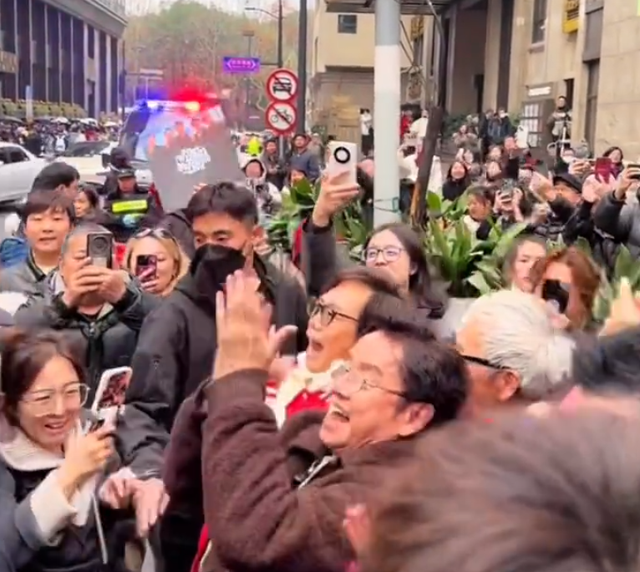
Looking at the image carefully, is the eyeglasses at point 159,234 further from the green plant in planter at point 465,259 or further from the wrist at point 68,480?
the wrist at point 68,480

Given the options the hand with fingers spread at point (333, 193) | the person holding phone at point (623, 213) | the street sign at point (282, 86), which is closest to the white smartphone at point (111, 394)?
the hand with fingers spread at point (333, 193)

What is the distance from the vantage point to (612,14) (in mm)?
22609

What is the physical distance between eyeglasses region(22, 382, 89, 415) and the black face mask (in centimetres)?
65

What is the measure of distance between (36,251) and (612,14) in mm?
19463

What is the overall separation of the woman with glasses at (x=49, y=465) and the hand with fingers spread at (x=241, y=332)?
670 millimetres

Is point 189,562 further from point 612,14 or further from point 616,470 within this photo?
point 612,14

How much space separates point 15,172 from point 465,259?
2277cm

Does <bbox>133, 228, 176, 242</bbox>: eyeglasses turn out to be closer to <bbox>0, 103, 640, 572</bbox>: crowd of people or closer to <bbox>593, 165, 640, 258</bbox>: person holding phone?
<bbox>0, 103, 640, 572</bbox>: crowd of people

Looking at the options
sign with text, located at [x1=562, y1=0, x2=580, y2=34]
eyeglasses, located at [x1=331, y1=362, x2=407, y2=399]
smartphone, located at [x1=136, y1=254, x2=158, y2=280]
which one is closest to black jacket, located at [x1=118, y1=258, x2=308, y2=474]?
eyeglasses, located at [x1=331, y1=362, x2=407, y2=399]

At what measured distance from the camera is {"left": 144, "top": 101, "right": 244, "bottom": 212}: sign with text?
6.16m

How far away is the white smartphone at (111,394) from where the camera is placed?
11.5ft

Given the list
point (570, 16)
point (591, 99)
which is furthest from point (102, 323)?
point (570, 16)

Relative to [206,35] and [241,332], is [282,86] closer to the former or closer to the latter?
[241,332]

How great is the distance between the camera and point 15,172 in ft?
93.3
